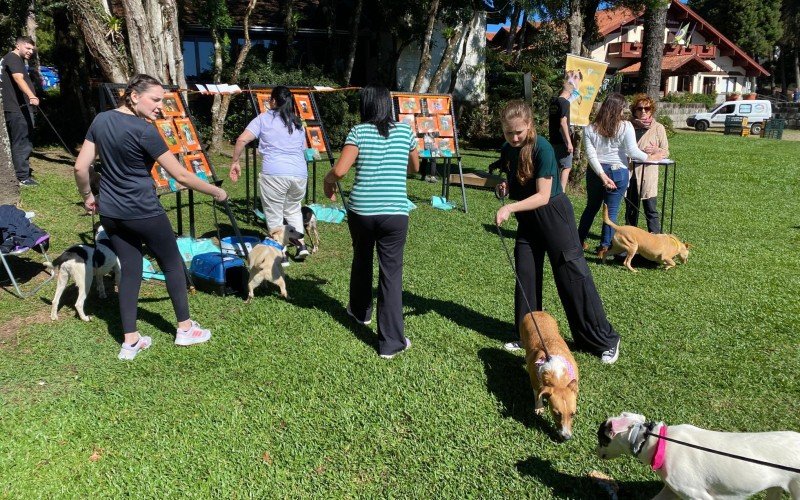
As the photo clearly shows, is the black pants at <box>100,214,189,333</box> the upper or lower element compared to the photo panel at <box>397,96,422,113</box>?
lower

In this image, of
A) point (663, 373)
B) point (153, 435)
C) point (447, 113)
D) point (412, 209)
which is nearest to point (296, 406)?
point (153, 435)

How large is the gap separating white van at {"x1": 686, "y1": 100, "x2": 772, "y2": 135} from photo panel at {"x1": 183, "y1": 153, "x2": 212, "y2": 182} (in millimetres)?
28540

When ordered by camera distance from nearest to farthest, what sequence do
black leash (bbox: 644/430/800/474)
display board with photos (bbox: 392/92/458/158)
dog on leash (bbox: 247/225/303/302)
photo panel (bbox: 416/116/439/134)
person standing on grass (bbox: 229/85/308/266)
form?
black leash (bbox: 644/430/800/474) → dog on leash (bbox: 247/225/303/302) → person standing on grass (bbox: 229/85/308/266) → display board with photos (bbox: 392/92/458/158) → photo panel (bbox: 416/116/439/134)

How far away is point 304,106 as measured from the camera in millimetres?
8195

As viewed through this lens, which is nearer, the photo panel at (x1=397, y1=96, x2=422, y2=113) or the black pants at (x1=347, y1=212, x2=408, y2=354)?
the black pants at (x1=347, y1=212, x2=408, y2=354)

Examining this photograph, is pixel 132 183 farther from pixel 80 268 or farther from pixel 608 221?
pixel 608 221

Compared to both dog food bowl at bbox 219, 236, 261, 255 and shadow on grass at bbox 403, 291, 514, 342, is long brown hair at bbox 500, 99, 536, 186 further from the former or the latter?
dog food bowl at bbox 219, 236, 261, 255

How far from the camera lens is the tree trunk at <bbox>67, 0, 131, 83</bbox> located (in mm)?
8922

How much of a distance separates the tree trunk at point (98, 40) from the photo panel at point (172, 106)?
3.59 meters

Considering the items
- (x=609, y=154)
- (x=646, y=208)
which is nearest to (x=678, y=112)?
(x=646, y=208)

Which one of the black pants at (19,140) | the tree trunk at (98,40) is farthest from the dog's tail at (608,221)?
the black pants at (19,140)

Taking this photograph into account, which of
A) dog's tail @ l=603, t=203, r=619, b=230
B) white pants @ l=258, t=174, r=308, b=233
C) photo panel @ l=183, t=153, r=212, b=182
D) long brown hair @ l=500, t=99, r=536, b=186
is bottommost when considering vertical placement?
dog's tail @ l=603, t=203, r=619, b=230

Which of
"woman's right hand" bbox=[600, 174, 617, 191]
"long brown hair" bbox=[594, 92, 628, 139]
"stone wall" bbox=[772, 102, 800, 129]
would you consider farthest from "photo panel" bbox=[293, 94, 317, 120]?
"stone wall" bbox=[772, 102, 800, 129]

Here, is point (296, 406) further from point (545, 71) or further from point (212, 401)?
point (545, 71)
